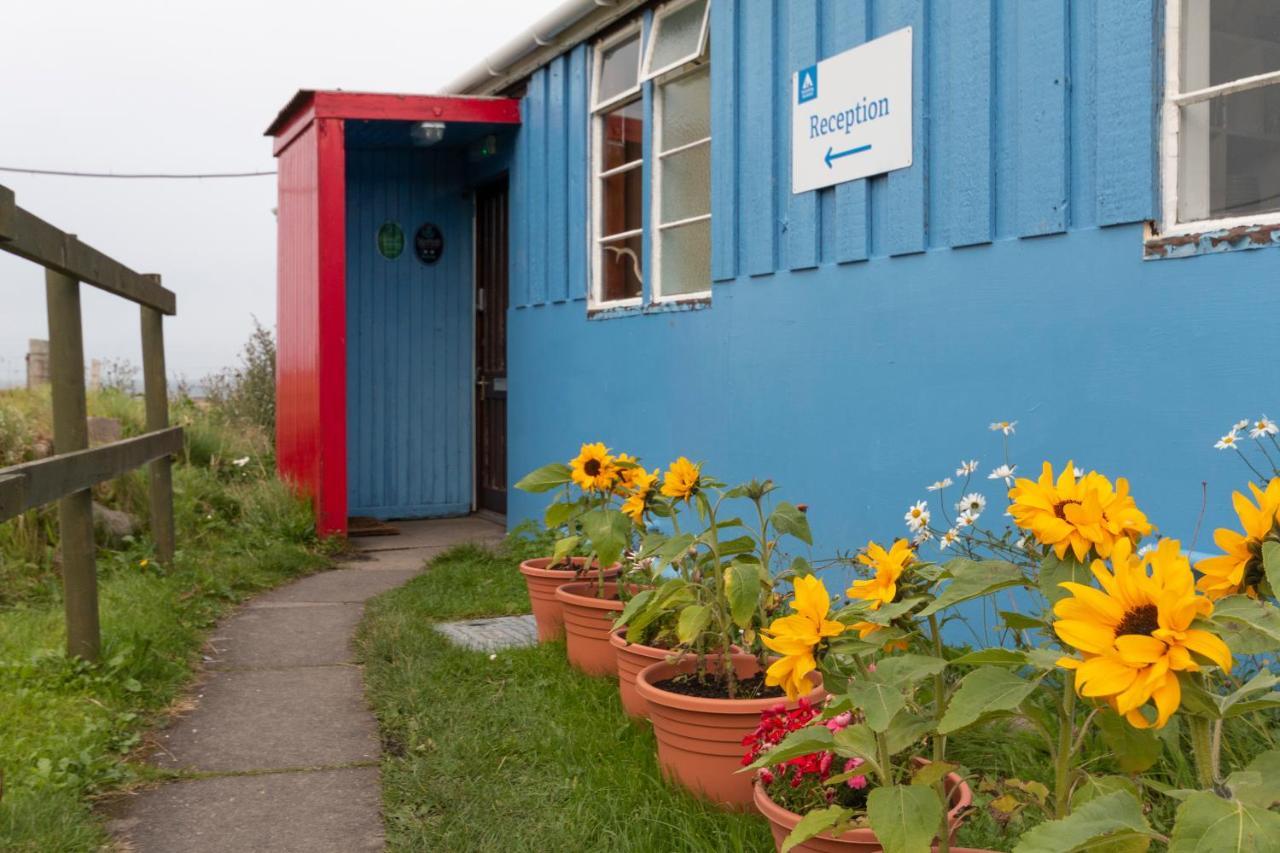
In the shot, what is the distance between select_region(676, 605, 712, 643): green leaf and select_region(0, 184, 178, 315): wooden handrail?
1952mm

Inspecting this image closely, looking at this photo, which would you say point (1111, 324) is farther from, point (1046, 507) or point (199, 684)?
point (199, 684)

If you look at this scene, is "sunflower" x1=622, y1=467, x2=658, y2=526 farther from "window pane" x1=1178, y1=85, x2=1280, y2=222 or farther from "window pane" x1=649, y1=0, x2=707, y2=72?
"window pane" x1=649, y1=0, x2=707, y2=72

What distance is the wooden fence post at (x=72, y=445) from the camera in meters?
4.02

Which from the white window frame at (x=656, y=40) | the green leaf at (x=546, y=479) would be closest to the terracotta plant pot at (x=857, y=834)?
the green leaf at (x=546, y=479)

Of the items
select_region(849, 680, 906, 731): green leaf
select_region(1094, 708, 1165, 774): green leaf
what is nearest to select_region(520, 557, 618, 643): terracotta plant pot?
select_region(849, 680, 906, 731): green leaf

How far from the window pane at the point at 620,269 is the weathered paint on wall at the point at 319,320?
1751 mm

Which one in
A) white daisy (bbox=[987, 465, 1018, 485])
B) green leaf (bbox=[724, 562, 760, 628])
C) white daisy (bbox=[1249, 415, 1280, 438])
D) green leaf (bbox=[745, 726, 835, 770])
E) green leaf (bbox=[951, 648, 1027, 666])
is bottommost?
green leaf (bbox=[745, 726, 835, 770])

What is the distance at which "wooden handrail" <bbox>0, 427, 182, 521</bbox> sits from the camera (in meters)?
2.93

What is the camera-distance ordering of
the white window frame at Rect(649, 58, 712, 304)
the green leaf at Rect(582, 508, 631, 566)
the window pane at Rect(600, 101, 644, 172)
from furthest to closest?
the window pane at Rect(600, 101, 644, 172) → the white window frame at Rect(649, 58, 712, 304) → the green leaf at Rect(582, 508, 631, 566)

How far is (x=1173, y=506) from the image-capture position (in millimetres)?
3324

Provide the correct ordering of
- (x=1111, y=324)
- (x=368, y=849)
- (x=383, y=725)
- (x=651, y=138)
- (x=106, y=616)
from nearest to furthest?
(x=368, y=849) < (x=1111, y=324) < (x=383, y=725) < (x=106, y=616) < (x=651, y=138)

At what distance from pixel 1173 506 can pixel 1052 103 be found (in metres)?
1.28

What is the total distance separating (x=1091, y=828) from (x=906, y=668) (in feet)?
1.65

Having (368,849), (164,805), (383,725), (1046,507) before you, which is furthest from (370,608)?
(1046,507)
